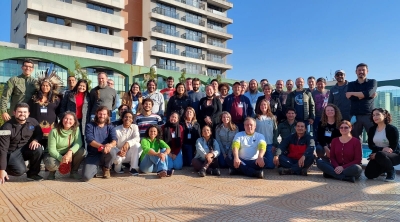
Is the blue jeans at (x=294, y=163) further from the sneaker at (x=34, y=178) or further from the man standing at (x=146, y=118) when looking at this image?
the sneaker at (x=34, y=178)

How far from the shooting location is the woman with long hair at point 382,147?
5629 millimetres

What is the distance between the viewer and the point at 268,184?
5.33m

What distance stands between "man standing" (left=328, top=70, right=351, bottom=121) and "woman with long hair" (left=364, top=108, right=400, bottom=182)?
1.21 m

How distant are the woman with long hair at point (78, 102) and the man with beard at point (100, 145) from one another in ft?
2.70

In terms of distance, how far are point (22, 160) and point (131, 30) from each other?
38818 mm

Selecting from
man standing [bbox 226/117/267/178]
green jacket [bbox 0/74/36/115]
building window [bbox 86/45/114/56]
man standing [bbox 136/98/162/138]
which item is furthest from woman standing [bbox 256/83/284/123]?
building window [bbox 86/45/114/56]

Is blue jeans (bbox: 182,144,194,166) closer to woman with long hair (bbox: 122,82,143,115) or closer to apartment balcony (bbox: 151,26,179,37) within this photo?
woman with long hair (bbox: 122,82,143,115)

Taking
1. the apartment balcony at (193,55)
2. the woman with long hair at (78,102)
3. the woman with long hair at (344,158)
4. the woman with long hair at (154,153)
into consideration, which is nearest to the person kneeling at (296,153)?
the woman with long hair at (344,158)

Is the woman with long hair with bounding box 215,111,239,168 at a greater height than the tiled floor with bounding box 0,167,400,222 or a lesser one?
greater

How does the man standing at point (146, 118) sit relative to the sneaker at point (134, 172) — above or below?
above

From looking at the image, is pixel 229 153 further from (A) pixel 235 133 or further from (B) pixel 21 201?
(B) pixel 21 201

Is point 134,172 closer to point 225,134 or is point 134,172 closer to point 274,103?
point 225,134

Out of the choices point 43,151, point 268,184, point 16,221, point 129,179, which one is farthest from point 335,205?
point 43,151

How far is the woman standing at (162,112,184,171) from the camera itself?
22.1 ft
